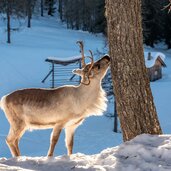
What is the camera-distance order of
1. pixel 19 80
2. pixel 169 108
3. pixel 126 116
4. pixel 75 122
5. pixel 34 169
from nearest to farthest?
1. pixel 34 169
2. pixel 126 116
3. pixel 75 122
4. pixel 169 108
5. pixel 19 80

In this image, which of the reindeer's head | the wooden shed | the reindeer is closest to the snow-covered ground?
the wooden shed

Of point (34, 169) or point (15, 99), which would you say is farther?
point (15, 99)

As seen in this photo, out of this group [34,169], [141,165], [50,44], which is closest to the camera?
[141,165]

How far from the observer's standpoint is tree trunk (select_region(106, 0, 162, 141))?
552 cm

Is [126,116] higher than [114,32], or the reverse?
[114,32]

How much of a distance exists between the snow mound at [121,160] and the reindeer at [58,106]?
1.42 metres

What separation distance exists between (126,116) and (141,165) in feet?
4.24

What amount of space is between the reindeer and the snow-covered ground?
2.85ft

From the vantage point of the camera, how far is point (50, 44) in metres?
42.5

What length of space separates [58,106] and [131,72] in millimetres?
1462

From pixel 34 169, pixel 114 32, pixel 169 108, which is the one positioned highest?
pixel 114 32

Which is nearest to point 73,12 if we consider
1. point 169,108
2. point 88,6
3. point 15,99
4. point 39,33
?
point 88,6

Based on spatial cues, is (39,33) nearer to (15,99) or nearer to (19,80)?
(19,80)

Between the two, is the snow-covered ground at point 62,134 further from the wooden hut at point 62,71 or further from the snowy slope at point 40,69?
the wooden hut at point 62,71
